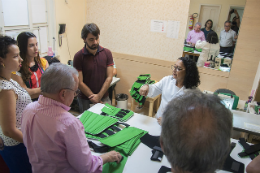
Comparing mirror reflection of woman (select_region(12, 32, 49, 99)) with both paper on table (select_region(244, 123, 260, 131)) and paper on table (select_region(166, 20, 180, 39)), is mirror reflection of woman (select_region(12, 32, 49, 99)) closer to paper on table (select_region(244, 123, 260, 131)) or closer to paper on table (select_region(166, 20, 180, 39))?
paper on table (select_region(244, 123, 260, 131))

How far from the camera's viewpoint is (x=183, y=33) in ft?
10.6

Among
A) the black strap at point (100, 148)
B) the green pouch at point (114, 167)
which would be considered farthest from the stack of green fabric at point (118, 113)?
the green pouch at point (114, 167)

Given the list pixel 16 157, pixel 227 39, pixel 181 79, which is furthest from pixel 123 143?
pixel 227 39

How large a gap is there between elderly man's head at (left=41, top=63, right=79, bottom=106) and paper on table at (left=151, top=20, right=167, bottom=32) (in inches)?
105

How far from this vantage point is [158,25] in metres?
3.38

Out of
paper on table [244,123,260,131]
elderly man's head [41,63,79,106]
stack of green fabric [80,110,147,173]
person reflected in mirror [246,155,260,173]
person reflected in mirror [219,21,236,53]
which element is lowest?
stack of green fabric [80,110,147,173]

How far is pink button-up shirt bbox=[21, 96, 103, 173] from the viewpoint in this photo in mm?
963

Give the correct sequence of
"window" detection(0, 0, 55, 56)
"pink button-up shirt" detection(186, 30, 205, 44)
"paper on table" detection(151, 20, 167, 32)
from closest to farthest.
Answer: "window" detection(0, 0, 55, 56) → "pink button-up shirt" detection(186, 30, 205, 44) → "paper on table" detection(151, 20, 167, 32)

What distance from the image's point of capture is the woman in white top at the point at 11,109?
1214 millimetres

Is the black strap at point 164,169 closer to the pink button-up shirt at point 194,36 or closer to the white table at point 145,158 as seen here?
the white table at point 145,158

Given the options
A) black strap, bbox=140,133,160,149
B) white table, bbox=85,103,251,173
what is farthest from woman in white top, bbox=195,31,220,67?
black strap, bbox=140,133,160,149

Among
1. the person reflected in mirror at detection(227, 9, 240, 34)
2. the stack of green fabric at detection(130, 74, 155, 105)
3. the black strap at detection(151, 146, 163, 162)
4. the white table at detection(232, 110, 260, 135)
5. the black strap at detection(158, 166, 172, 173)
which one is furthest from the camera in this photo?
the person reflected in mirror at detection(227, 9, 240, 34)

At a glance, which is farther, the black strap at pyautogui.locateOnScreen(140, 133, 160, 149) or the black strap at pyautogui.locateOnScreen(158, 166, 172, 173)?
the black strap at pyautogui.locateOnScreen(140, 133, 160, 149)

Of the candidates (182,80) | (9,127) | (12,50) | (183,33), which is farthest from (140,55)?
(9,127)
